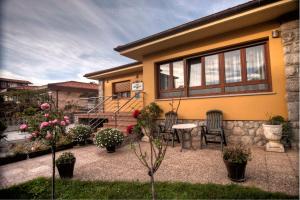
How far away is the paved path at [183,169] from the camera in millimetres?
2691

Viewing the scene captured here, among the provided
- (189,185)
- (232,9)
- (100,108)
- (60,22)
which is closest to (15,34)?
(60,22)

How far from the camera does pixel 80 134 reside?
5.72 m

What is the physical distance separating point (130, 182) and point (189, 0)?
434cm

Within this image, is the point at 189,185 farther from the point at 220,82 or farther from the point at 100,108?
the point at 100,108

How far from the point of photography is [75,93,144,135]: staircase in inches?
262

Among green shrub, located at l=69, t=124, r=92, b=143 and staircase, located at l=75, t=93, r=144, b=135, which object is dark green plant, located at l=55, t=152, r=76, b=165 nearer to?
green shrub, located at l=69, t=124, r=92, b=143

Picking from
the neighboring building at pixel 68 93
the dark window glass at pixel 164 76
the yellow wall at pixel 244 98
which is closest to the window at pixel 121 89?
the neighboring building at pixel 68 93

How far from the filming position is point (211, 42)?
5.45 m

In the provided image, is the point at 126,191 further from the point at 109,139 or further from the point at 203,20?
the point at 203,20

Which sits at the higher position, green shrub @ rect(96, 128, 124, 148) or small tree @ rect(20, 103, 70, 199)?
small tree @ rect(20, 103, 70, 199)

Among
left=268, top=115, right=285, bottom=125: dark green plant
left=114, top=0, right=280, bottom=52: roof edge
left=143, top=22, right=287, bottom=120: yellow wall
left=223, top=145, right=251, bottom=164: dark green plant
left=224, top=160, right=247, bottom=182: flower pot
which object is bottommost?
left=224, top=160, right=247, bottom=182: flower pot

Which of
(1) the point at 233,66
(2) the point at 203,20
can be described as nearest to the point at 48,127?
(2) the point at 203,20

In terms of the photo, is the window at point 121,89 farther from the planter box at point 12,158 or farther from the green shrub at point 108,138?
the planter box at point 12,158

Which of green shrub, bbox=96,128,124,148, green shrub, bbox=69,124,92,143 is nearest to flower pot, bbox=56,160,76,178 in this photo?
green shrub, bbox=96,128,124,148
